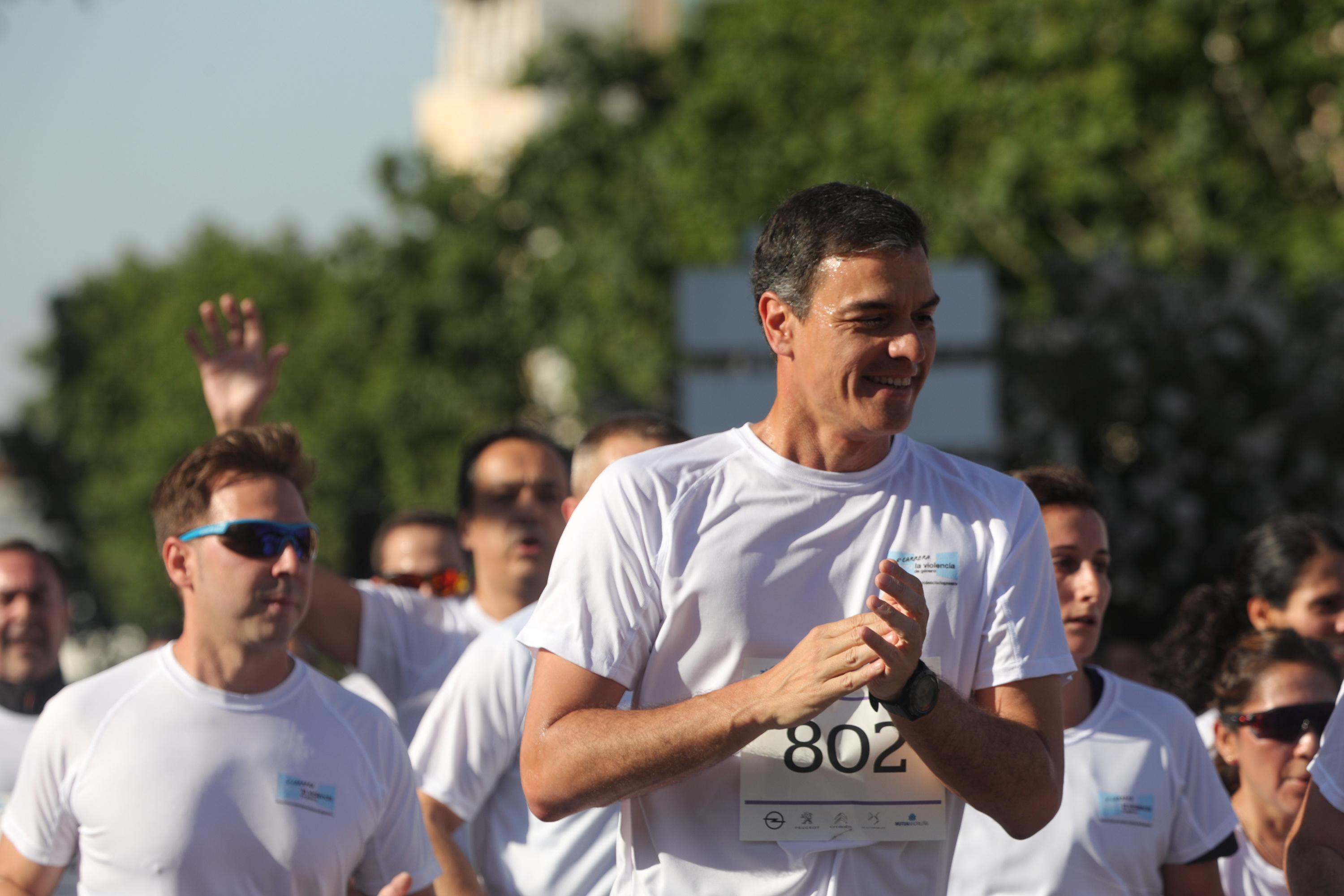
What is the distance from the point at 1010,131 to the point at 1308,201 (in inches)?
131

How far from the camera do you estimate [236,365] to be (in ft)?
17.8

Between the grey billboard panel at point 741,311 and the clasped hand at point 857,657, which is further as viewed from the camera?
the grey billboard panel at point 741,311

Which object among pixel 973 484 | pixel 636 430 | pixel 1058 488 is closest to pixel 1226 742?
pixel 1058 488

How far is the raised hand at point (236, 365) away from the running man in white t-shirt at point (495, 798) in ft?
3.76

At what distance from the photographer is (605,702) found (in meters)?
3.06

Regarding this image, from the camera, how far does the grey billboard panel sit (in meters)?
14.0

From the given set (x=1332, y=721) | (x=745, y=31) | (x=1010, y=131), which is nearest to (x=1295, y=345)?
(x=1010, y=131)

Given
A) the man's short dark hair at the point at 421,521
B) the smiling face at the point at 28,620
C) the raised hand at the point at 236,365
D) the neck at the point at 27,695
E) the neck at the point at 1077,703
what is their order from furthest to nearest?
the man's short dark hair at the point at 421,521
the smiling face at the point at 28,620
the neck at the point at 27,695
the raised hand at the point at 236,365
the neck at the point at 1077,703

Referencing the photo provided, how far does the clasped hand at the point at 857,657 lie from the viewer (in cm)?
278

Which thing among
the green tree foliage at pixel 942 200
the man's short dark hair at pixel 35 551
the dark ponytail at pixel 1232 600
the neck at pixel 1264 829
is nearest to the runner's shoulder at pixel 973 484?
the neck at pixel 1264 829

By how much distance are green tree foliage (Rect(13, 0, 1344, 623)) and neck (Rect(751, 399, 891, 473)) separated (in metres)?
8.83

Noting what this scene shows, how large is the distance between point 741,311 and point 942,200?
294 inches

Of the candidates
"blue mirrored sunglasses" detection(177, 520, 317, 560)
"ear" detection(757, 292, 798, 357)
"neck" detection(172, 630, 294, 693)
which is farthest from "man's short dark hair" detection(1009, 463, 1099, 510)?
"neck" detection(172, 630, 294, 693)

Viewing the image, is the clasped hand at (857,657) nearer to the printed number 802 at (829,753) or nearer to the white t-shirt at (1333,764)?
the printed number 802 at (829,753)
